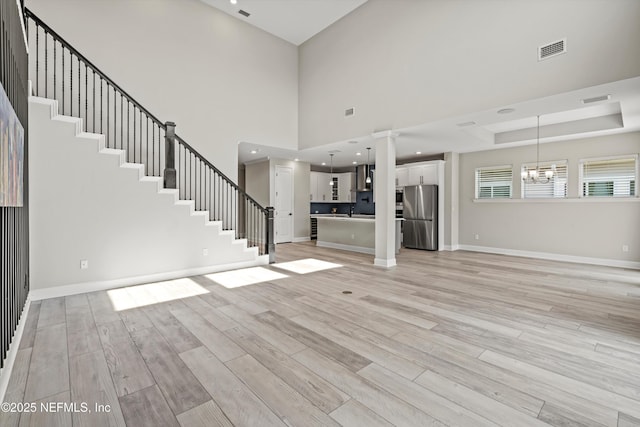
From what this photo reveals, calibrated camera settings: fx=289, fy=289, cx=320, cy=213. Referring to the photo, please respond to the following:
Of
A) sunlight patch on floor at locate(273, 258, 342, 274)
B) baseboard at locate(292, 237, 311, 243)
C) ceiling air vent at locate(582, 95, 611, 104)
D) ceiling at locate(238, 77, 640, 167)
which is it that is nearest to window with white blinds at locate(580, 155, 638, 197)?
ceiling at locate(238, 77, 640, 167)

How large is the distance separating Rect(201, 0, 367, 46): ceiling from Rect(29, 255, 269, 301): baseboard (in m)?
5.44

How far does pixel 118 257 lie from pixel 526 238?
342 inches

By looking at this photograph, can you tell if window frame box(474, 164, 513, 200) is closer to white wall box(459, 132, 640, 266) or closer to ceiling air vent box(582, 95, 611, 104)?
white wall box(459, 132, 640, 266)

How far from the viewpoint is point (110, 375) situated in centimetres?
204

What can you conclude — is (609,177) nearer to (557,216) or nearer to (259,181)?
(557,216)

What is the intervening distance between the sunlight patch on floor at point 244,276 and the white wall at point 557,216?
6016 mm

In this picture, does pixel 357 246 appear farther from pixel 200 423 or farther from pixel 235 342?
pixel 200 423

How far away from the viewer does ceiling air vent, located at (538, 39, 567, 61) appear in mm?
3697

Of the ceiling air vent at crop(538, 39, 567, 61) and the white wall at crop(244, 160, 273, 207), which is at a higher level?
the ceiling air vent at crop(538, 39, 567, 61)

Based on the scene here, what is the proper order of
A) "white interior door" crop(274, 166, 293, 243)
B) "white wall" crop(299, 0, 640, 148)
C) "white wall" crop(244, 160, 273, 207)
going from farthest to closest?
"white interior door" crop(274, 166, 293, 243), "white wall" crop(244, 160, 273, 207), "white wall" crop(299, 0, 640, 148)

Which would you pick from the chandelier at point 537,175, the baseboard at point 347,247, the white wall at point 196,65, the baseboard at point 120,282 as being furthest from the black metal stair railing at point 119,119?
the chandelier at point 537,175

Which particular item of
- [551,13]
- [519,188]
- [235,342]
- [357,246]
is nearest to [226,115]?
[357,246]

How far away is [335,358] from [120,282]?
3.62 m

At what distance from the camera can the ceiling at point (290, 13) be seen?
20.1 feet
